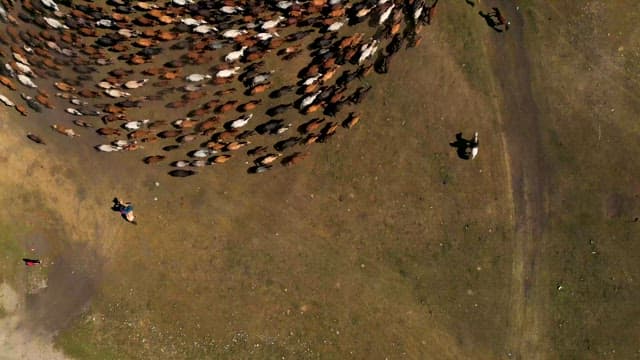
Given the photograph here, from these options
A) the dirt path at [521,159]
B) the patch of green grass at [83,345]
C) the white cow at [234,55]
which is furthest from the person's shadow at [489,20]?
the patch of green grass at [83,345]

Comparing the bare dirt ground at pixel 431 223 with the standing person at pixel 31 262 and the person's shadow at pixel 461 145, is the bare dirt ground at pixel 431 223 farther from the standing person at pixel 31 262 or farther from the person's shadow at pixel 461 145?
the standing person at pixel 31 262

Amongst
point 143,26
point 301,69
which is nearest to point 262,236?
point 301,69

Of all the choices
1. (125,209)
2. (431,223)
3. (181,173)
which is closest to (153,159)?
(181,173)

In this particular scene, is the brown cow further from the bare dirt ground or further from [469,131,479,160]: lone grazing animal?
[469,131,479,160]: lone grazing animal

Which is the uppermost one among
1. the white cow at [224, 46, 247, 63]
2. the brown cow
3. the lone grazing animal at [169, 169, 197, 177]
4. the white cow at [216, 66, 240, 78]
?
the white cow at [224, 46, 247, 63]

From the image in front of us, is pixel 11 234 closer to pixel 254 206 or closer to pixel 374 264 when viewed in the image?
pixel 254 206

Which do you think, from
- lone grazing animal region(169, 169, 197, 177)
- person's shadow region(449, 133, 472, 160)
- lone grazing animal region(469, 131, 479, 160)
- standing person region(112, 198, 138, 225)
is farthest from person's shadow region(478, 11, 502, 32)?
standing person region(112, 198, 138, 225)
